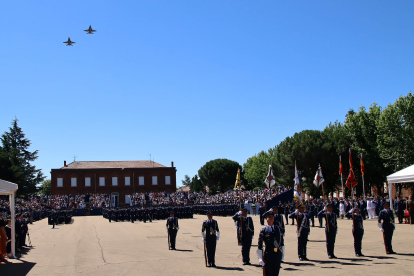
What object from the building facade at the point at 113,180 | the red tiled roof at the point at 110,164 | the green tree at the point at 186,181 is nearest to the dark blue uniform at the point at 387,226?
the building facade at the point at 113,180

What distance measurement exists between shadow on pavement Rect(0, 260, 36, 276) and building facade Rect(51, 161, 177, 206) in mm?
53735

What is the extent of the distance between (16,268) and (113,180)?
183 ft

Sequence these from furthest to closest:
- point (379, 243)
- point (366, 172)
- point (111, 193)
→ point (111, 193)
point (366, 172)
point (379, 243)

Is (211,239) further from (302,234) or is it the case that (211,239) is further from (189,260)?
(302,234)

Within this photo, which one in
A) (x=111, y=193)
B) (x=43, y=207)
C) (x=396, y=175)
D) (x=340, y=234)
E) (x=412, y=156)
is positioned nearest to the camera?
(x=340, y=234)

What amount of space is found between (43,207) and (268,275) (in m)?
51.8

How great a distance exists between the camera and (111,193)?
6625cm

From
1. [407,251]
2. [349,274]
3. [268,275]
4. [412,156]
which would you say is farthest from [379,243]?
[412,156]

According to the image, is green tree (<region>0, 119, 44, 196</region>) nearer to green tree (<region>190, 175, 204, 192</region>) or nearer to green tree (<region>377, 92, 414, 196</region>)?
green tree (<region>190, 175, 204, 192</region>)

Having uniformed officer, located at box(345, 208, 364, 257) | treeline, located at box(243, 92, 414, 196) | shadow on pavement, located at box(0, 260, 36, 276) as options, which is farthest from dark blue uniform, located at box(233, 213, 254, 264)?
treeline, located at box(243, 92, 414, 196)

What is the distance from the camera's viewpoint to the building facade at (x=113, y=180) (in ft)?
214

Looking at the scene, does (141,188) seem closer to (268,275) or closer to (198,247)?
(198,247)

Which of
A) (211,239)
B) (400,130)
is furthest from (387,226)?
(400,130)

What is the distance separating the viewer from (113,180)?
6669cm
